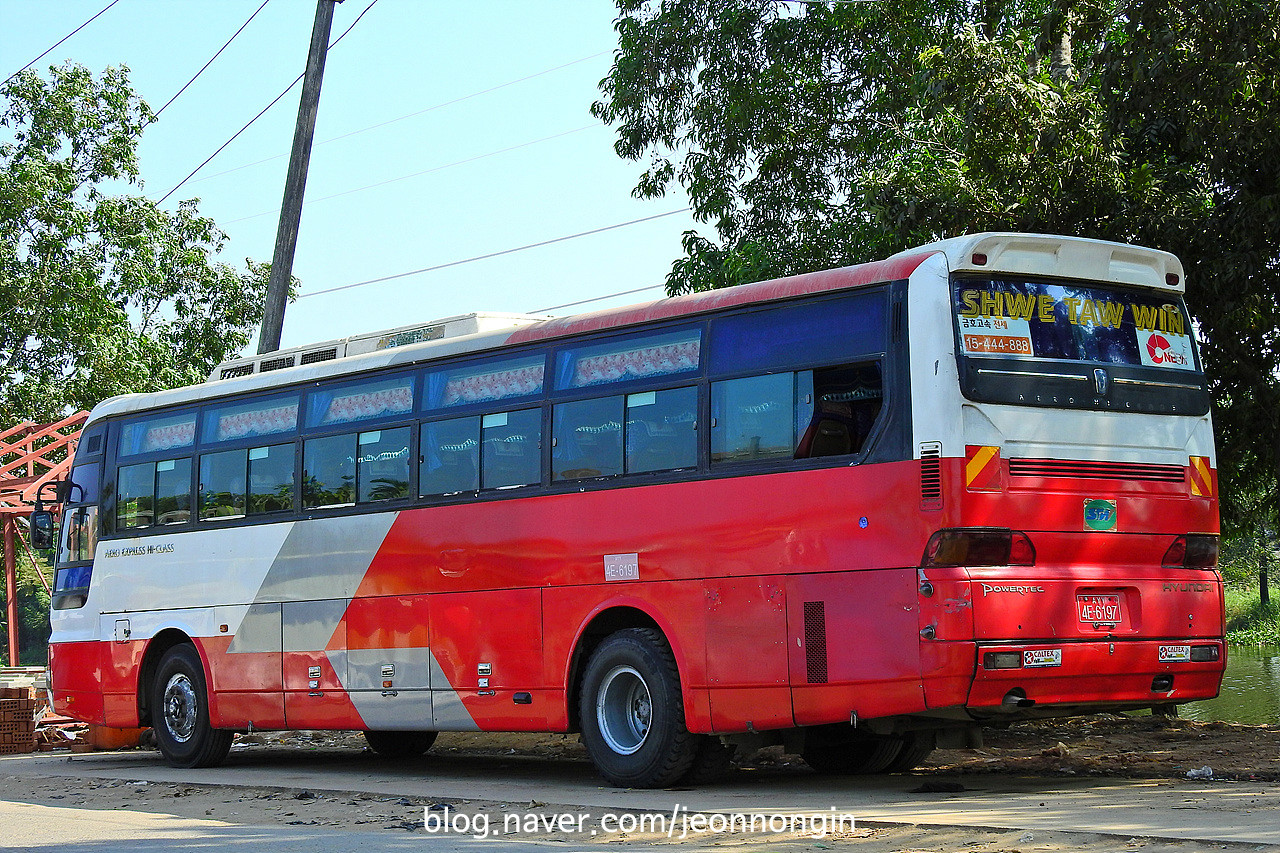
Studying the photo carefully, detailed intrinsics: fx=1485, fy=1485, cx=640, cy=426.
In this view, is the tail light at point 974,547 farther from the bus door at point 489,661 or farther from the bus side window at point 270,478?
the bus side window at point 270,478

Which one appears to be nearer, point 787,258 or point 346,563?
point 346,563

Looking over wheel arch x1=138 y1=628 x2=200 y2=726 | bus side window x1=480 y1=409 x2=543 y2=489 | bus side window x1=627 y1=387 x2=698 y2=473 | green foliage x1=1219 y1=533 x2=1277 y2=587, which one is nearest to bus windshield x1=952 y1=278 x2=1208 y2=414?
bus side window x1=627 y1=387 x2=698 y2=473

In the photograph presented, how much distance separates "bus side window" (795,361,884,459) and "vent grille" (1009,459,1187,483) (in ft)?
2.99

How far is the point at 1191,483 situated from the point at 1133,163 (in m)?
5.08

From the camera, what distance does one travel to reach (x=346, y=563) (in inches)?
496

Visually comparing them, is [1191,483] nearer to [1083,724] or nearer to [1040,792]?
[1040,792]

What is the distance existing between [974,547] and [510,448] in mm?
4032

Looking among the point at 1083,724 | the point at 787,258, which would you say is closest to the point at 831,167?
the point at 787,258

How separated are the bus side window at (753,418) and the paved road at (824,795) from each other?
7.31ft

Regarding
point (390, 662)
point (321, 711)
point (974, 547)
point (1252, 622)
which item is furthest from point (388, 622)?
point (1252, 622)

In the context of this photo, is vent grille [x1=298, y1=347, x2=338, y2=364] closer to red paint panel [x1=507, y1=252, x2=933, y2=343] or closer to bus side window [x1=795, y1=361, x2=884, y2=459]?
red paint panel [x1=507, y1=252, x2=933, y2=343]

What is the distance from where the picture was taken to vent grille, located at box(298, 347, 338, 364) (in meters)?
13.8

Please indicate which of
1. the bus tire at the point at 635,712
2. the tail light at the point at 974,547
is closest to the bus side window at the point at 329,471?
the bus tire at the point at 635,712

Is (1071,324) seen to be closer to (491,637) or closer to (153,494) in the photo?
(491,637)
